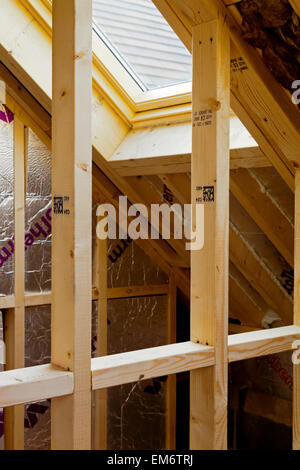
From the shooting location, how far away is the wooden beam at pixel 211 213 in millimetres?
1669

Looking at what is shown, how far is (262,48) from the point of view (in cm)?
177

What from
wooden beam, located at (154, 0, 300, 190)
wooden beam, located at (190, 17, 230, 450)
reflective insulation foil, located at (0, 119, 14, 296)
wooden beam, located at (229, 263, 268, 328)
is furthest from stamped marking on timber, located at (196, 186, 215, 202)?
reflective insulation foil, located at (0, 119, 14, 296)

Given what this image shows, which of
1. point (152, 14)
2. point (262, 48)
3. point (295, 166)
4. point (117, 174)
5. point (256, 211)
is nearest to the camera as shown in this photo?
point (262, 48)

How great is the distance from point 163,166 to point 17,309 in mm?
1335

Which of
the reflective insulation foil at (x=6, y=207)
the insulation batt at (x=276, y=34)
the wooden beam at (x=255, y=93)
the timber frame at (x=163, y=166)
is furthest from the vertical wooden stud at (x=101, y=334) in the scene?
the insulation batt at (x=276, y=34)

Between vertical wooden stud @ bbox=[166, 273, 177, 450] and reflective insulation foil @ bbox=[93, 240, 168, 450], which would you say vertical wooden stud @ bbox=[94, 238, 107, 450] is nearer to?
reflective insulation foil @ bbox=[93, 240, 168, 450]

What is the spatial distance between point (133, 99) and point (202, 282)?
1520 mm

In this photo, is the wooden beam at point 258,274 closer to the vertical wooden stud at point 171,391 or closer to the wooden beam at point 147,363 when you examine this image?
the vertical wooden stud at point 171,391

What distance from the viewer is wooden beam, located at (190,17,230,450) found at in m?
1.67

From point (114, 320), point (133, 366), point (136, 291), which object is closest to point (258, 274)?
point (136, 291)

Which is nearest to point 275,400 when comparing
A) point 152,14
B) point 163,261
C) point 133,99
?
point 163,261

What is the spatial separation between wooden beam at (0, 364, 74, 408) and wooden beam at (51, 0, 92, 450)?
0.10 feet

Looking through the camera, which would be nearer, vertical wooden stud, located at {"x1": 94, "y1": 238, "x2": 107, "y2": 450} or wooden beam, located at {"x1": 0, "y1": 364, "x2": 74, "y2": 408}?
wooden beam, located at {"x1": 0, "y1": 364, "x2": 74, "y2": 408}
